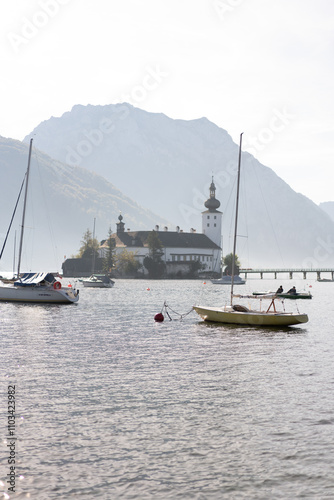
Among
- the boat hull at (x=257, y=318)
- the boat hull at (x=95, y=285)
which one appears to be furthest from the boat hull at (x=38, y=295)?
the boat hull at (x=95, y=285)

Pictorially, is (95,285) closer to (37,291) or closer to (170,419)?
(37,291)

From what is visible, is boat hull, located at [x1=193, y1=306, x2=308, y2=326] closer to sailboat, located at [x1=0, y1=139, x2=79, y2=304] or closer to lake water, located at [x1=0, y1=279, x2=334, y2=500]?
lake water, located at [x1=0, y1=279, x2=334, y2=500]

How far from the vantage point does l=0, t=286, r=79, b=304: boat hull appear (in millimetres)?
69125

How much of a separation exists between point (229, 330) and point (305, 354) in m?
12.5

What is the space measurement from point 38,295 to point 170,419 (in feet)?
172

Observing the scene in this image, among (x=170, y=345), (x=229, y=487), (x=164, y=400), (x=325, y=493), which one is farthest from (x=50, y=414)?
(x=170, y=345)

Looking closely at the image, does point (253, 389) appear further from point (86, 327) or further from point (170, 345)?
point (86, 327)

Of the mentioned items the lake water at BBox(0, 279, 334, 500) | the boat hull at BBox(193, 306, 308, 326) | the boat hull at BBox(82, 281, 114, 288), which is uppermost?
the boat hull at BBox(82, 281, 114, 288)

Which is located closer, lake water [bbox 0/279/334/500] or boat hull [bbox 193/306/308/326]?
lake water [bbox 0/279/334/500]

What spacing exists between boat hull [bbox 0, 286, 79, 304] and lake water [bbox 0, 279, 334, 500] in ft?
101

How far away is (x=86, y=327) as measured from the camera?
48781 mm

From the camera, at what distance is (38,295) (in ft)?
227

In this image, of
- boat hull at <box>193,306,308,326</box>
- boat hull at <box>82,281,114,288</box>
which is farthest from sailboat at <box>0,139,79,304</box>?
boat hull at <box>82,281,114,288</box>

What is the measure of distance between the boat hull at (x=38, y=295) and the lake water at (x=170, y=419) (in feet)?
101
